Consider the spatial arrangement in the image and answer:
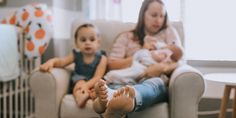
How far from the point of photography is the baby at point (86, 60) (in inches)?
75.3

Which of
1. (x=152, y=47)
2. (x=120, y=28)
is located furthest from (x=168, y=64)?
(x=120, y=28)

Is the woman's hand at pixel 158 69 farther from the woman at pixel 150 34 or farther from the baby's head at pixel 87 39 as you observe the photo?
the baby's head at pixel 87 39

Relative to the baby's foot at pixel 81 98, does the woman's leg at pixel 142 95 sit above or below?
above

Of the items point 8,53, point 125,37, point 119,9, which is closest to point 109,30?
point 125,37

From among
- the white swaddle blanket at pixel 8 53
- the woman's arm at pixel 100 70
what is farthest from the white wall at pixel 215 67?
the white swaddle blanket at pixel 8 53

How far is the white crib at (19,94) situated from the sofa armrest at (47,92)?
46cm

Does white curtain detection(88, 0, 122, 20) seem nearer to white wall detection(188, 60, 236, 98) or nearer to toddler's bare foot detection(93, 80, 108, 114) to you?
white wall detection(188, 60, 236, 98)

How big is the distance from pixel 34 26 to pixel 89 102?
0.85m

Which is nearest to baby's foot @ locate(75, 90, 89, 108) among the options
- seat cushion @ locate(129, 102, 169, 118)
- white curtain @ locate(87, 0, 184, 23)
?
seat cushion @ locate(129, 102, 169, 118)

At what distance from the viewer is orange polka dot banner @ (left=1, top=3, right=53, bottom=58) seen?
7.39ft

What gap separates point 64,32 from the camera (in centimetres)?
264

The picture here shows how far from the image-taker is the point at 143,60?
192 cm

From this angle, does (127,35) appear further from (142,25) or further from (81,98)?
(81,98)

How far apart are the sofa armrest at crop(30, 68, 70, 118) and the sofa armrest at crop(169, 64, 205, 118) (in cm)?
60
